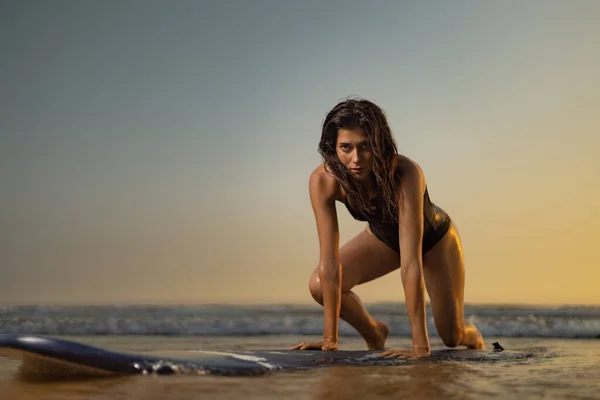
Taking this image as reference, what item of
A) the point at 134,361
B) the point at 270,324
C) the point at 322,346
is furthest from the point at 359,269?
the point at 270,324

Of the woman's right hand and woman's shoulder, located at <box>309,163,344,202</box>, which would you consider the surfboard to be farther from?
woman's shoulder, located at <box>309,163,344,202</box>

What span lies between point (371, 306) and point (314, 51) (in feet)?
17.6

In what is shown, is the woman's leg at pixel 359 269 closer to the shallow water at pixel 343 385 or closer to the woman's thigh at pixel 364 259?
the woman's thigh at pixel 364 259

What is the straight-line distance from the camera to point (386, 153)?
3066 mm

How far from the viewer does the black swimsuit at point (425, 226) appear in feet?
11.6

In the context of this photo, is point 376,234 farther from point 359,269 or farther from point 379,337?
point 379,337

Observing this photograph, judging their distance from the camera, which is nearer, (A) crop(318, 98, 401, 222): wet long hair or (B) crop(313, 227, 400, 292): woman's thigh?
(A) crop(318, 98, 401, 222): wet long hair

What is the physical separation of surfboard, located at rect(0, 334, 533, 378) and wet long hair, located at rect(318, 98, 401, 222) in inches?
30.2

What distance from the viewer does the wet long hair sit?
3.02m

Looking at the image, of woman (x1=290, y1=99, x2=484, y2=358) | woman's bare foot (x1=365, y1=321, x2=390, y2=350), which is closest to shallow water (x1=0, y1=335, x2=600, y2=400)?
woman (x1=290, y1=99, x2=484, y2=358)

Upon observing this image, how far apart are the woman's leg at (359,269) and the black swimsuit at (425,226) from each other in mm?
67

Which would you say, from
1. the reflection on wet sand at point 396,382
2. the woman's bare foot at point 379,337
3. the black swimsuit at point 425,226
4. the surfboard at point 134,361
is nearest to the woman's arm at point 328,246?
the black swimsuit at point 425,226

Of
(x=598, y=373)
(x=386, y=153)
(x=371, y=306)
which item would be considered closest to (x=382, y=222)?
(x=386, y=153)

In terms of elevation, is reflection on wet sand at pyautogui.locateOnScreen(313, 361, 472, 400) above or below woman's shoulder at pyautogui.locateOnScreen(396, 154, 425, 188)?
below
